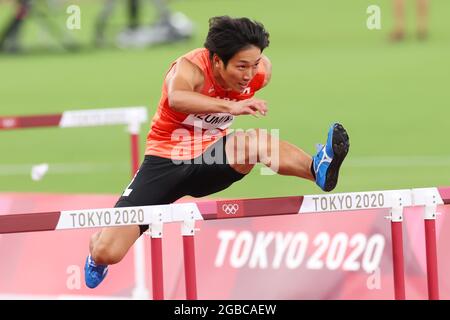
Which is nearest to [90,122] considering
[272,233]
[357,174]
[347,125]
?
[272,233]

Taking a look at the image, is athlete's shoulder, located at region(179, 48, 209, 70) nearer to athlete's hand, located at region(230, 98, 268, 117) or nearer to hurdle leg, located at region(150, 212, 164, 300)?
athlete's hand, located at region(230, 98, 268, 117)

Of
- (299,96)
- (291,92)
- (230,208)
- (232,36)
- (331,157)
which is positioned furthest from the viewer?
(291,92)

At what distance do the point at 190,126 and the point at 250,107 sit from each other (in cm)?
110

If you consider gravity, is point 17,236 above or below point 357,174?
below

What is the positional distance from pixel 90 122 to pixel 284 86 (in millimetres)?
12333

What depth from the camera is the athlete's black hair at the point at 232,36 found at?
809cm

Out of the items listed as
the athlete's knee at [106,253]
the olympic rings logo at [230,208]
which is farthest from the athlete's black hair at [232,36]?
the athlete's knee at [106,253]

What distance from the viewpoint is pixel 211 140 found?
A: 28.6ft

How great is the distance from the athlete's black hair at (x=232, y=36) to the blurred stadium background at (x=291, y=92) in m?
6.28

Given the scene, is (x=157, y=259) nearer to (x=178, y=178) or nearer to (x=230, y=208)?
(x=230, y=208)

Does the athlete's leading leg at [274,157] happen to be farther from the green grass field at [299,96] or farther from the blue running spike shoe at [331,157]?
the green grass field at [299,96]

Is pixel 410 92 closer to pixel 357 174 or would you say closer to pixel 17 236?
pixel 357 174

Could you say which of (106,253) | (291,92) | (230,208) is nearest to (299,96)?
(291,92)
